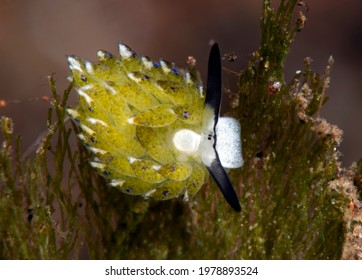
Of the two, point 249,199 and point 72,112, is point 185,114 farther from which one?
point 249,199

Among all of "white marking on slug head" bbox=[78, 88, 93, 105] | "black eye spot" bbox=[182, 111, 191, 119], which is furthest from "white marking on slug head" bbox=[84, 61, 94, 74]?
"black eye spot" bbox=[182, 111, 191, 119]

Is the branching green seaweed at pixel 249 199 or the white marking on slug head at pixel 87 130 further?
the branching green seaweed at pixel 249 199

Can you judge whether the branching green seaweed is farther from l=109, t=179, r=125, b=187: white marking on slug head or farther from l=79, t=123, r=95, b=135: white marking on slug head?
l=109, t=179, r=125, b=187: white marking on slug head

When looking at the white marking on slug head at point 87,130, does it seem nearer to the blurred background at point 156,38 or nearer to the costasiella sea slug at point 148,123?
the costasiella sea slug at point 148,123

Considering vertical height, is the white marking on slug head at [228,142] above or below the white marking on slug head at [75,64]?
below

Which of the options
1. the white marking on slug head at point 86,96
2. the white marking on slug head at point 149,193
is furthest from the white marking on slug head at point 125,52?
the white marking on slug head at point 149,193

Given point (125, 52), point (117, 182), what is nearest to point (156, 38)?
point (125, 52)
